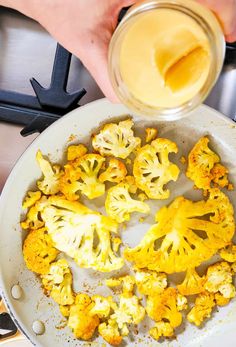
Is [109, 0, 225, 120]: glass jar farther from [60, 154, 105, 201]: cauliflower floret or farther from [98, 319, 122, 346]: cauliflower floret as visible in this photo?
[98, 319, 122, 346]: cauliflower floret

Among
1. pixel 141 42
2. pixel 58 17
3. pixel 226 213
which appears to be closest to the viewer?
pixel 141 42

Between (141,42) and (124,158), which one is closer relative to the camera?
(141,42)

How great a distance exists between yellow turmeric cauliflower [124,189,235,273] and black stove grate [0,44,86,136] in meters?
0.30

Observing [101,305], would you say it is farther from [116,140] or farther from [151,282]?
[116,140]

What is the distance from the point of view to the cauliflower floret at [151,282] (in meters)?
1.25

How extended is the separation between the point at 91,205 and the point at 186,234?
21 cm

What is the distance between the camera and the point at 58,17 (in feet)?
3.48

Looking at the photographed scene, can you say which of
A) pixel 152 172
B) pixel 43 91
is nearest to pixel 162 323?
pixel 152 172

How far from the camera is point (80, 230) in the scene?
1.26 m

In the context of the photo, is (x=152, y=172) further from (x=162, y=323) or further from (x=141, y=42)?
(x=141, y=42)

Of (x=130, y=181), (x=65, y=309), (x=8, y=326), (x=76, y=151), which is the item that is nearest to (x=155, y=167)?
(x=130, y=181)

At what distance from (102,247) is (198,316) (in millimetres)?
255

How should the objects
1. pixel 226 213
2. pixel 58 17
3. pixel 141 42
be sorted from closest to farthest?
pixel 141 42 < pixel 58 17 < pixel 226 213

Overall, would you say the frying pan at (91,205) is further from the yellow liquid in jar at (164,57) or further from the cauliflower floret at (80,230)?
the yellow liquid in jar at (164,57)
